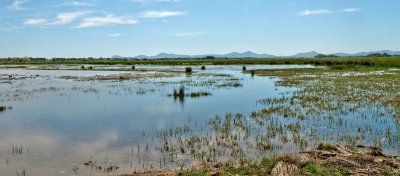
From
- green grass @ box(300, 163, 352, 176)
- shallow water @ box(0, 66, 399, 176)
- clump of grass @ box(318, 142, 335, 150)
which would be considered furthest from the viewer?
shallow water @ box(0, 66, 399, 176)

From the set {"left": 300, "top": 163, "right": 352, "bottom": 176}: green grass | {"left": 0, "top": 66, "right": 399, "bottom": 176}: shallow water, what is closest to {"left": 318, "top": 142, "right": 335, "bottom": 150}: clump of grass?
{"left": 0, "top": 66, "right": 399, "bottom": 176}: shallow water

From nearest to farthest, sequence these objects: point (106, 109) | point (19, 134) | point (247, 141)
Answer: point (247, 141) → point (19, 134) → point (106, 109)

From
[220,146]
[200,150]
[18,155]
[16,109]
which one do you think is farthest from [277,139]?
[16,109]

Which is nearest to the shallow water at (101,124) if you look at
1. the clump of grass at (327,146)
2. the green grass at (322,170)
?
the clump of grass at (327,146)

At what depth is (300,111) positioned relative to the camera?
20.4 meters

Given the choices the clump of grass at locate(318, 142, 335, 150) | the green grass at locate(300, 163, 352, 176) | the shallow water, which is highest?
the clump of grass at locate(318, 142, 335, 150)

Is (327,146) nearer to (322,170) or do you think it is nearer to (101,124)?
(322,170)

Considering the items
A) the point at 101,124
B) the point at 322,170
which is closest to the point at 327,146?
the point at 322,170

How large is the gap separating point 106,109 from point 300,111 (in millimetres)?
12126

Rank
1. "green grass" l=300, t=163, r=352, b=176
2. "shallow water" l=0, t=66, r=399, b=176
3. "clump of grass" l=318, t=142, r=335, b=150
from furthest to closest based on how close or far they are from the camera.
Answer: "shallow water" l=0, t=66, r=399, b=176, "clump of grass" l=318, t=142, r=335, b=150, "green grass" l=300, t=163, r=352, b=176

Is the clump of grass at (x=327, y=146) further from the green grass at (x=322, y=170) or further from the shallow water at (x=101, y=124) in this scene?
the green grass at (x=322, y=170)

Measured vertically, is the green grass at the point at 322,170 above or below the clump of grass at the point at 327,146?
below

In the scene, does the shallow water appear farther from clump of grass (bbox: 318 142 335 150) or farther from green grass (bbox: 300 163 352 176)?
green grass (bbox: 300 163 352 176)

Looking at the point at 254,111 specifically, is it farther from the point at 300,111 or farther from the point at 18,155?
the point at 18,155
